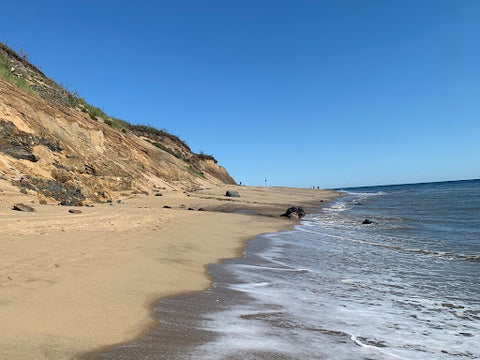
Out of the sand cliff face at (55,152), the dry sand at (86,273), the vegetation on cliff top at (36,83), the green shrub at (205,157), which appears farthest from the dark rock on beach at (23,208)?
the green shrub at (205,157)

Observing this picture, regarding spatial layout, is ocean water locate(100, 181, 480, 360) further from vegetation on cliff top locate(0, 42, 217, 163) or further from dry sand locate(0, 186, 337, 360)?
vegetation on cliff top locate(0, 42, 217, 163)

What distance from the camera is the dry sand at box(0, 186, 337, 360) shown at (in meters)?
2.40

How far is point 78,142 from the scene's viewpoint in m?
14.7

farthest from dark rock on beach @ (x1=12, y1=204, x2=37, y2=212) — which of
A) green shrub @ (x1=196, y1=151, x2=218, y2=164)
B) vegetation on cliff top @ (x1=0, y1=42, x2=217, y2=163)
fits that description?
green shrub @ (x1=196, y1=151, x2=218, y2=164)

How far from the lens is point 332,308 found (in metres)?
3.73

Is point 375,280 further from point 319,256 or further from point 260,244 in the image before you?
point 260,244

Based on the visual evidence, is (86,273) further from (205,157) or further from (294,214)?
(205,157)

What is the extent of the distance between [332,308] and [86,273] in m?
3.09

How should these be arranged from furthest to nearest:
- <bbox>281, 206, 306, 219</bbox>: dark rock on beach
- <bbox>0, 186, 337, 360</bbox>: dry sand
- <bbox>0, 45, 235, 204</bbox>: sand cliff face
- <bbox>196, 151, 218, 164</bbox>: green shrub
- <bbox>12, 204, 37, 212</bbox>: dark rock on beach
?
<bbox>196, 151, 218, 164</bbox>: green shrub → <bbox>281, 206, 306, 219</bbox>: dark rock on beach → <bbox>0, 45, 235, 204</bbox>: sand cliff face → <bbox>12, 204, 37, 212</bbox>: dark rock on beach → <bbox>0, 186, 337, 360</bbox>: dry sand

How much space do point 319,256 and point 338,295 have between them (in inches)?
110

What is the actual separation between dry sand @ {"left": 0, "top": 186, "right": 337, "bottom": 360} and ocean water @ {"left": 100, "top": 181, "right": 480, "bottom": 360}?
385 millimetres

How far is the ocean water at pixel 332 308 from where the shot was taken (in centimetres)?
262

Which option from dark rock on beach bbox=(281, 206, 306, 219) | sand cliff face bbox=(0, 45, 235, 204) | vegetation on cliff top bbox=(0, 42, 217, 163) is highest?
vegetation on cliff top bbox=(0, 42, 217, 163)

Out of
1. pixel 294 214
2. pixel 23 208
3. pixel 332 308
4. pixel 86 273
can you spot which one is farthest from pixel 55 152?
pixel 332 308
